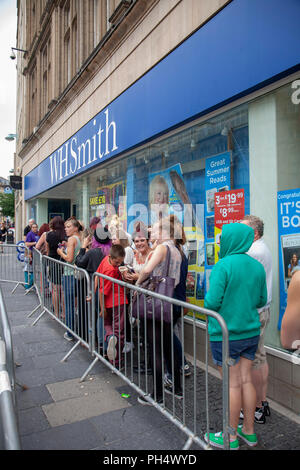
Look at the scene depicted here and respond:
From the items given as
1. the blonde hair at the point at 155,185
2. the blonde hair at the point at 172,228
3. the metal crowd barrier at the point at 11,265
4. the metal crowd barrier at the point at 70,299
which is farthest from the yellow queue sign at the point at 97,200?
the blonde hair at the point at 172,228

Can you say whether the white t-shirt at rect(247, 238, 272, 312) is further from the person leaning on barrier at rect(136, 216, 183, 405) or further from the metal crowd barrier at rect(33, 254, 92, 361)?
the metal crowd barrier at rect(33, 254, 92, 361)

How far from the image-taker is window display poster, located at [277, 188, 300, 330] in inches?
132

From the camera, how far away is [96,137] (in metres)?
8.06

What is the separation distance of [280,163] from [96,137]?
5.40 metres

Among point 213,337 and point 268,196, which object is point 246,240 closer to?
point 213,337

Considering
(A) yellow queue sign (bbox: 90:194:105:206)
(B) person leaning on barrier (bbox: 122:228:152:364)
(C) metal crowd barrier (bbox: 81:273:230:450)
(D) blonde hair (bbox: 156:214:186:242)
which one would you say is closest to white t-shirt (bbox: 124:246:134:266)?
(B) person leaning on barrier (bbox: 122:228:152:364)

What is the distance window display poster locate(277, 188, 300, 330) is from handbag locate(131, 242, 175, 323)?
113 centimetres

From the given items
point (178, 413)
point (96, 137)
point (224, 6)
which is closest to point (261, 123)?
point (224, 6)

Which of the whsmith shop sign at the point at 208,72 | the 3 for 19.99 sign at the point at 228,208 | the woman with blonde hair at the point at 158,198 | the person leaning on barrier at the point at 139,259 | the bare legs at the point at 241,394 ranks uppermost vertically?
the whsmith shop sign at the point at 208,72

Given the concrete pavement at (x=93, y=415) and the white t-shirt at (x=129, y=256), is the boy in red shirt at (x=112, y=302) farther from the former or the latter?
the white t-shirt at (x=129, y=256)

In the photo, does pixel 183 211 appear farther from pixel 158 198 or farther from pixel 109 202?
pixel 109 202

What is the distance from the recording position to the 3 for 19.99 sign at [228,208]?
4.14 metres

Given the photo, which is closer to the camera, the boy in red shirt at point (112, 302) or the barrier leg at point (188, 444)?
the barrier leg at point (188, 444)
